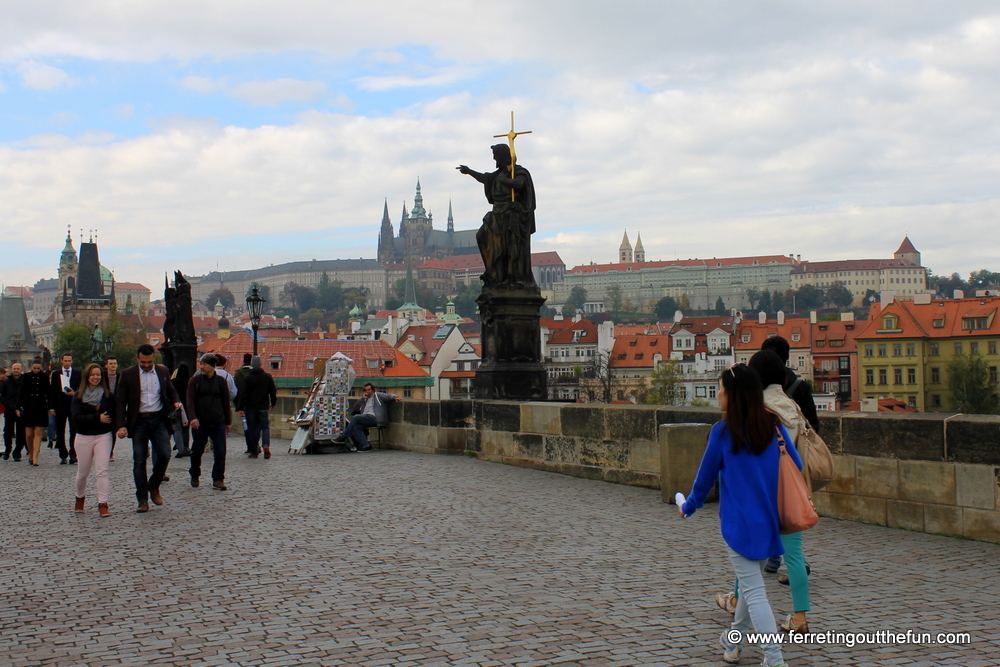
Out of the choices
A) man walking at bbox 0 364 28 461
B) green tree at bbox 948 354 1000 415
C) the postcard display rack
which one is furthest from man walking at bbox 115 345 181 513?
green tree at bbox 948 354 1000 415

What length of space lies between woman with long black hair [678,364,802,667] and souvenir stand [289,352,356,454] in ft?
33.7

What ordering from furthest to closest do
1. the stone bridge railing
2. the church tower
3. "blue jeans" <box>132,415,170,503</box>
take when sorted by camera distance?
1. the church tower
2. "blue jeans" <box>132,415,170,503</box>
3. the stone bridge railing

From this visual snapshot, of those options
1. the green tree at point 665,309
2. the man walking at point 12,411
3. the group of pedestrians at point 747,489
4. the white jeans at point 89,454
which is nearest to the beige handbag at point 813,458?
the group of pedestrians at point 747,489

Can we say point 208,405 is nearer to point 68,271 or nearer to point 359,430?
point 359,430

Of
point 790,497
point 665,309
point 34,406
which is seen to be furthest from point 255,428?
point 665,309

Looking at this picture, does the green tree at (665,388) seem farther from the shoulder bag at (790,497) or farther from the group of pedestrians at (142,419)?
Answer: the shoulder bag at (790,497)

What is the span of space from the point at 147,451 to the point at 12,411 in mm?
7500

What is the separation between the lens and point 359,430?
14078 mm

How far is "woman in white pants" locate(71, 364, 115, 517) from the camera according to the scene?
27.6 ft

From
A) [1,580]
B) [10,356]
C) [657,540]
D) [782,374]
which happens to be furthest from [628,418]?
[10,356]

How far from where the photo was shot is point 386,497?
29.1 ft

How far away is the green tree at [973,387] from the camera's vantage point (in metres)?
59.1

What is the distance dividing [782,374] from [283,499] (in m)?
5.32

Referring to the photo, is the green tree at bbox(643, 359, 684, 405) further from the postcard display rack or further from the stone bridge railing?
the stone bridge railing
